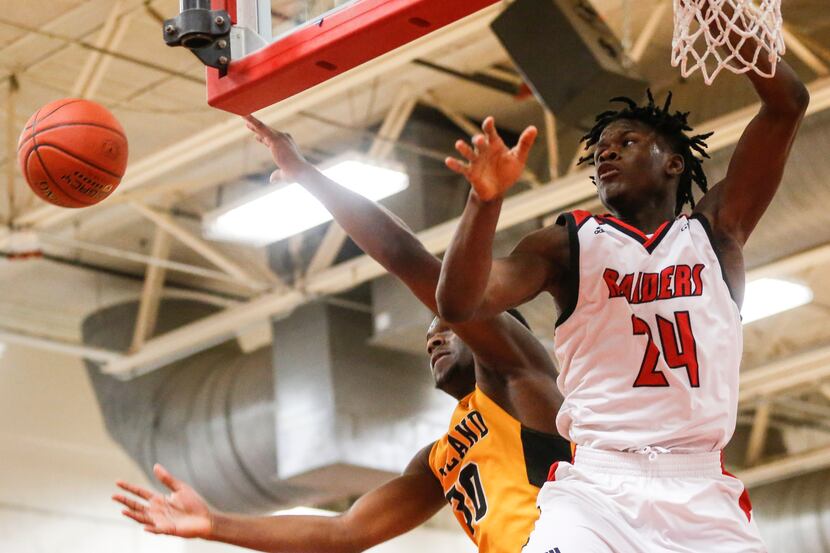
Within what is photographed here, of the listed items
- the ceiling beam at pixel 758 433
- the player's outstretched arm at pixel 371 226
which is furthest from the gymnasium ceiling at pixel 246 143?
the player's outstretched arm at pixel 371 226

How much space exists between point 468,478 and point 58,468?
11.4 meters

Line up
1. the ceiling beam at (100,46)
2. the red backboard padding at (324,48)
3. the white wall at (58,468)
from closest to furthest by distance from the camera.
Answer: the red backboard padding at (324,48), the ceiling beam at (100,46), the white wall at (58,468)

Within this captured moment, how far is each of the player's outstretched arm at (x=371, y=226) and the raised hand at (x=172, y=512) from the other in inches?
41.6

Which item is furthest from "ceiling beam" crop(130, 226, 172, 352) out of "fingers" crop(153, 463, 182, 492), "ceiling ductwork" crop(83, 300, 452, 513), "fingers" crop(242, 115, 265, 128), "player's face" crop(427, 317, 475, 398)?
"fingers" crop(242, 115, 265, 128)

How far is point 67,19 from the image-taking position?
11.1m

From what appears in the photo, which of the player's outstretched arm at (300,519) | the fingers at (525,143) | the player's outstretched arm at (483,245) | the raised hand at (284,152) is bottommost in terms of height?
the player's outstretched arm at (300,519)

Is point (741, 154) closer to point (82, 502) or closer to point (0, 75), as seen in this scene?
point (0, 75)

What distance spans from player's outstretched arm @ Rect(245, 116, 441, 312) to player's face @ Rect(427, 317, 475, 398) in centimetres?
127

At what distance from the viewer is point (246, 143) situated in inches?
504

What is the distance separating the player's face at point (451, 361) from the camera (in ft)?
17.3

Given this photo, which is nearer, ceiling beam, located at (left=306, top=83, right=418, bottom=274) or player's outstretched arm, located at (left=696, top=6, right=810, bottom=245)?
player's outstretched arm, located at (left=696, top=6, right=810, bottom=245)

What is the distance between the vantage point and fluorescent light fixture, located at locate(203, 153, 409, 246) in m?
11.0

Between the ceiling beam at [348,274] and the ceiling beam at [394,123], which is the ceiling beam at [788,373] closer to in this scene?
the ceiling beam at [348,274]

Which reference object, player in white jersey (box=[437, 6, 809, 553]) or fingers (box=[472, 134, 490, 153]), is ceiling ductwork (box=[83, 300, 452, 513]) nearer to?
player in white jersey (box=[437, 6, 809, 553])
